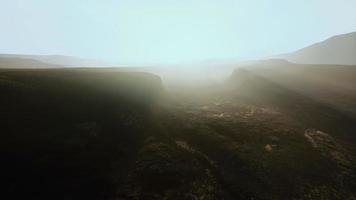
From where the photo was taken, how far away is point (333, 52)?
552 ft

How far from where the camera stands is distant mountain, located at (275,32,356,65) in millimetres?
157750

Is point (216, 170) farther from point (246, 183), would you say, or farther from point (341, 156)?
point (341, 156)

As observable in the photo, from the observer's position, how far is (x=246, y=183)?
60.3 ft

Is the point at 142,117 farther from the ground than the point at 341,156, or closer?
farther from the ground

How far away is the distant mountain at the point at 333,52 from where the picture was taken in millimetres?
157750

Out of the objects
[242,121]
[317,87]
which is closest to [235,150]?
[242,121]

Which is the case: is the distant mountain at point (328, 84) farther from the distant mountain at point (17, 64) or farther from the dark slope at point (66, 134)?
the distant mountain at point (17, 64)

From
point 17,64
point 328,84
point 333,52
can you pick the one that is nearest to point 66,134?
point 328,84

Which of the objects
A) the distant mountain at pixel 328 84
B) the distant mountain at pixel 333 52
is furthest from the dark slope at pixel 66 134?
the distant mountain at pixel 333 52

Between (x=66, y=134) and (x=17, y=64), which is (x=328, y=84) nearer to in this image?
(x=66, y=134)

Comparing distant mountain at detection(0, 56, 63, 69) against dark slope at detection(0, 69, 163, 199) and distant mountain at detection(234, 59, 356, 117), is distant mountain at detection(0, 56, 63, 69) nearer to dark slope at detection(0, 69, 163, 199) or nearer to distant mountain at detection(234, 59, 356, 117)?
dark slope at detection(0, 69, 163, 199)

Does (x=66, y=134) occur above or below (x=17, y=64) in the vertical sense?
below

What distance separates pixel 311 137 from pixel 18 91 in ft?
107

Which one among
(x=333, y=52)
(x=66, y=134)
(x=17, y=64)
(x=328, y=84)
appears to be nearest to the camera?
(x=66, y=134)
